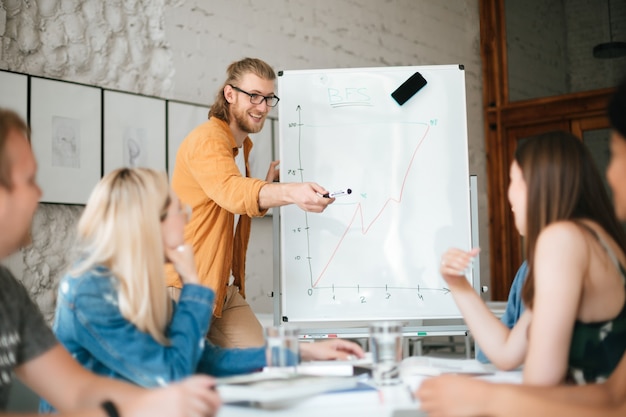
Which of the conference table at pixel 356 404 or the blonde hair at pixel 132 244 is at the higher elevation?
the blonde hair at pixel 132 244

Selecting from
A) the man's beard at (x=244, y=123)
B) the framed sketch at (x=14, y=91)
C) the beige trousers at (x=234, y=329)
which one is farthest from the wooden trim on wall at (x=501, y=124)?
the framed sketch at (x=14, y=91)

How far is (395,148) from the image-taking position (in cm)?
283

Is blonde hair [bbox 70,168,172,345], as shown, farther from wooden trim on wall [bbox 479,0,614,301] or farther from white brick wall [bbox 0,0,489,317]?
wooden trim on wall [bbox 479,0,614,301]

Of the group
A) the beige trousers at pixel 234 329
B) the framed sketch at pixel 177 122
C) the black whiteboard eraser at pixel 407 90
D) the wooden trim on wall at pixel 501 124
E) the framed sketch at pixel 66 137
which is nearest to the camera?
the beige trousers at pixel 234 329

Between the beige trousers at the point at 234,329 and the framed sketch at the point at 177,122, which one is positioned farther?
the framed sketch at the point at 177,122

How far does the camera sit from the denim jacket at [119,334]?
1.29 metres

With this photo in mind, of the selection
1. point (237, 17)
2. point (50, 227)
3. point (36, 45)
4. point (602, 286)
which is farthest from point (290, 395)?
point (237, 17)

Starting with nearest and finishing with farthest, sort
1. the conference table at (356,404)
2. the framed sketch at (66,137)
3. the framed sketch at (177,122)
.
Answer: the conference table at (356,404)
the framed sketch at (66,137)
the framed sketch at (177,122)

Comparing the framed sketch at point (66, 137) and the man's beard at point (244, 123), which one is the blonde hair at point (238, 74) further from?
the framed sketch at point (66, 137)

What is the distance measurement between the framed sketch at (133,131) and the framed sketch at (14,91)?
0.39 metres

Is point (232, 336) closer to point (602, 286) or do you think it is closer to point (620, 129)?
point (602, 286)

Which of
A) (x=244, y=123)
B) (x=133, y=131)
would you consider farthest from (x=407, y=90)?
(x=133, y=131)

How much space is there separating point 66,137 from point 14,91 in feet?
0.96

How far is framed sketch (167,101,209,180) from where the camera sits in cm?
347
